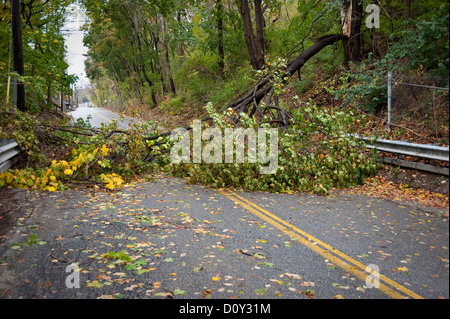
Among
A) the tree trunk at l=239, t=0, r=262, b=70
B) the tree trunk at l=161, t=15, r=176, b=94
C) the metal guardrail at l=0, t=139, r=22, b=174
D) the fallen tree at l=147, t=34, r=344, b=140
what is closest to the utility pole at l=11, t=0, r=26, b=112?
the metal guardrail at l=0, t=139, r=22, b=174

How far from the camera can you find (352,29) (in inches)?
535

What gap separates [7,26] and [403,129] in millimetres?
16643

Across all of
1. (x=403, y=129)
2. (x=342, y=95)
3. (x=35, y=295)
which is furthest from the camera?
(x=342, y=95)

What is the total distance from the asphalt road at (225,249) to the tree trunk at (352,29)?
854 centimetres

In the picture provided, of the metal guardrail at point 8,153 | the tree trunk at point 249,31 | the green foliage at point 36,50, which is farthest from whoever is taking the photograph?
the tree trunk at point 249,31

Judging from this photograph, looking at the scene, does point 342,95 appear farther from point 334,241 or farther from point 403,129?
point 403,129

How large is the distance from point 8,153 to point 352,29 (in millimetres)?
12193

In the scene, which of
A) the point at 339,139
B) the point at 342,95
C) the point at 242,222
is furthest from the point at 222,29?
the point at 242,222

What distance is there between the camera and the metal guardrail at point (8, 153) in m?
7.88

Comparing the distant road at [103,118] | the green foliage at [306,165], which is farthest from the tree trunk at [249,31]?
the green foliage at [306,165]

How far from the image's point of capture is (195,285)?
387 centimetres

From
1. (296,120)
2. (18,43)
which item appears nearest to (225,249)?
(296,120)

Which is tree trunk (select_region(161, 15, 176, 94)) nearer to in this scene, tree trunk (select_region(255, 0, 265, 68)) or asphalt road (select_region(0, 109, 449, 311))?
tree trunk (select_region(255, 0, 265, 68))

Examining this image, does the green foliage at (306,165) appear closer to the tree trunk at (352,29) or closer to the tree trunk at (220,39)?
the tree trunk at (352,29)
